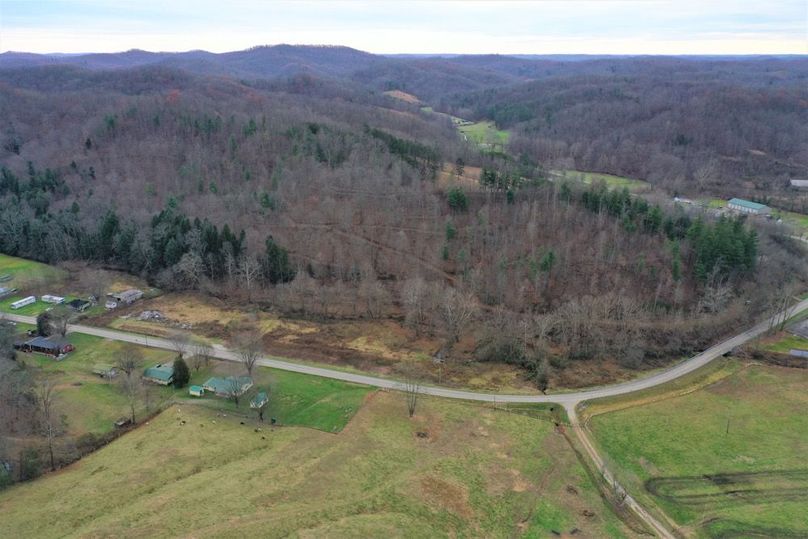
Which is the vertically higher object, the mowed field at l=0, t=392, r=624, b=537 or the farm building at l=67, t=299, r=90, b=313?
the farm building at l=67, t=299, r=90, b=313

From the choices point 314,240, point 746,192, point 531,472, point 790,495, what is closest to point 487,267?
point 314,240

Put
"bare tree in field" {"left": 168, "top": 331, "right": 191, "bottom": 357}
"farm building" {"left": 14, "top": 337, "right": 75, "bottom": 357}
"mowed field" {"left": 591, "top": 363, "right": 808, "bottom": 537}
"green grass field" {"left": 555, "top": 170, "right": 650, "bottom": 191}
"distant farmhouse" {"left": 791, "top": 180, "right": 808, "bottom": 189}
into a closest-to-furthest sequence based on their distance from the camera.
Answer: "mowed field" {"left": 591, "top": 363, "right": 808, "bottom": 537} < "bare tree in field" {"left": 168, "top": 331, "right": 191, "bottom": 357} < "farm building" {"left": 14, "top": 337, "right": 75, "bottom": 357} < "green grass field" {"left": 555, "top": 170, "right": 650, "bottom": 191} < "distant farmhouse" {"left": 791, "top": 180, "right": 808, "bottom": 189}

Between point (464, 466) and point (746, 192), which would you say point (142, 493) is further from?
point (746, 192)

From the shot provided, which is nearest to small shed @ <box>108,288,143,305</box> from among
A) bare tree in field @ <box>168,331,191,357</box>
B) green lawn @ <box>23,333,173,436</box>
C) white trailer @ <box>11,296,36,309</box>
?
white trailer @ <box>11,296,36,309</box>

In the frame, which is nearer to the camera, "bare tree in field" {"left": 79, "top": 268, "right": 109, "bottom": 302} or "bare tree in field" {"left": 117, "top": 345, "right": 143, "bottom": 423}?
"bare tree in field" {"left": 117, "top": 345, "right": 143, "bottom": 423}

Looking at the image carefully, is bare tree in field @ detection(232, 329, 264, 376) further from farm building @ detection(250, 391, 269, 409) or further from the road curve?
farm building @ detection(250, 391, 269, 409)

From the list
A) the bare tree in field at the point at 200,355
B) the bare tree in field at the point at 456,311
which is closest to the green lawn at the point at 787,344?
the bare tree in field at the point at 456,311
